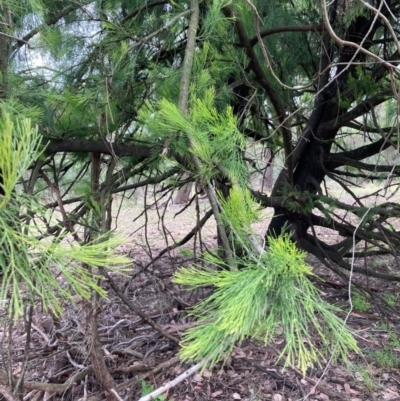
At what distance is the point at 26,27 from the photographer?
1882 mm

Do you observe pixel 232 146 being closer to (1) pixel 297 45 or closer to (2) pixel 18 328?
(1) pixel 297 45

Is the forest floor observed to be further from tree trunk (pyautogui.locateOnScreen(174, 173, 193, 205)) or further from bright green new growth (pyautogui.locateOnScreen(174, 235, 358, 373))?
bright green new growth (pyautogui.locateOnScreen(174, 235, 358, 373))

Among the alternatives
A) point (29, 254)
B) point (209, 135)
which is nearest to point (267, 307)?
point (29, 254)

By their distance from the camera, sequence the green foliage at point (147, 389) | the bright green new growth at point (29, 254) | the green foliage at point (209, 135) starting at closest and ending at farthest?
the bright green new growth at point (29, 254)
the green foliage at point (209, 135)
the green foliage at point (147, 389)

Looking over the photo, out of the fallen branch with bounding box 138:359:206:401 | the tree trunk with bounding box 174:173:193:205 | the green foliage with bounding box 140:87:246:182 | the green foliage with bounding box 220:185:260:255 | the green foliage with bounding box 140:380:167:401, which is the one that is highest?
the tree trunk with bounding box 174:173:193:205

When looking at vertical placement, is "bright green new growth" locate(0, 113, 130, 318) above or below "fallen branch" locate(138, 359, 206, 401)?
above

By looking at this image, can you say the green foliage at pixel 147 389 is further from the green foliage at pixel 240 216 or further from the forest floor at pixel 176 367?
the green foliage at pixel 240 216

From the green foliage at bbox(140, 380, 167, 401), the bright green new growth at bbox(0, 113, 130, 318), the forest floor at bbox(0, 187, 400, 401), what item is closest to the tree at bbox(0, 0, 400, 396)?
the bright green new growth at bbox(0, 113, 130, 318)

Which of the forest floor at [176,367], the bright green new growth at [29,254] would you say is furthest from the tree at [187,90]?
the forest floor at [176,367]

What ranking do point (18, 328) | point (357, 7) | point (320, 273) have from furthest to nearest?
point (320, 273) < point (18, 328) < point (357, 7)

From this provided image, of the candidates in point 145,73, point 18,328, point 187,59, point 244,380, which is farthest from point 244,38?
point 18,328

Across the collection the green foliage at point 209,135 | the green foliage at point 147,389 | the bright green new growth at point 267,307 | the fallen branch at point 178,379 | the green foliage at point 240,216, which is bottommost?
the green foliage at point 147,389

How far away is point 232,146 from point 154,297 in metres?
2.46

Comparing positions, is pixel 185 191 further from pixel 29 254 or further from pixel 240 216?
pixel 29 254
